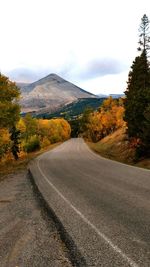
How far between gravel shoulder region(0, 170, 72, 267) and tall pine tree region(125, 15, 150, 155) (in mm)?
19824

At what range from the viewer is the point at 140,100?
122 ft

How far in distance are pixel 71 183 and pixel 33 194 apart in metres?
2.56

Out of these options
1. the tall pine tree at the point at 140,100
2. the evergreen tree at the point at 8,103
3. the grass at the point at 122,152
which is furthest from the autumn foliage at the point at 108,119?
the evergreen tree at the point at 8,103

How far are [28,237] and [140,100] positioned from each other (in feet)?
95.2

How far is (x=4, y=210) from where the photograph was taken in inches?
558

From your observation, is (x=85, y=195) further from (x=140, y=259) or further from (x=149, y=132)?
(x=149, y=132)

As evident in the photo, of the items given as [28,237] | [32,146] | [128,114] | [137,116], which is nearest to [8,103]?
[137,116]

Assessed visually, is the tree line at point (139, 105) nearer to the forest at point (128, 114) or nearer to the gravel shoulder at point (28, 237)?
the forest at point (128, 114)

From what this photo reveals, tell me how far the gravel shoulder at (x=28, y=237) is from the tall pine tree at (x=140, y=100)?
19.8 m

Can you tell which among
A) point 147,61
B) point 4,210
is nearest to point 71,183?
point 4,210

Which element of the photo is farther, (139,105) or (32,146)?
(32,146)

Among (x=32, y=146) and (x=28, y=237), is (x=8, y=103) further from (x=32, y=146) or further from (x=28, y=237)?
(x=32, y=146)


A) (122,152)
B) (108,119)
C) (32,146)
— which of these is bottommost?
(32,146)

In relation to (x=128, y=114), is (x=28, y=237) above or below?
below
